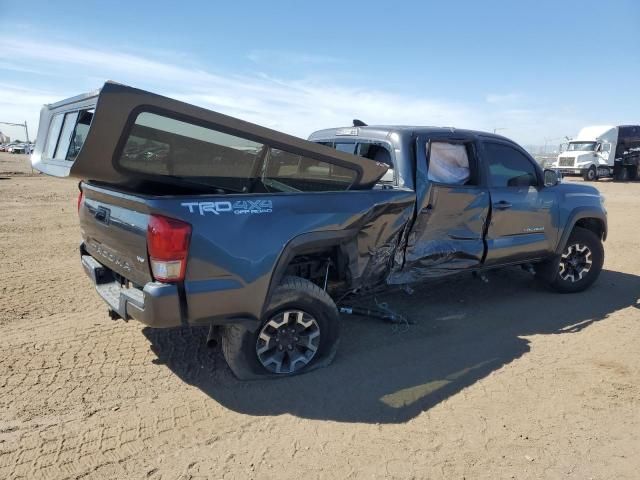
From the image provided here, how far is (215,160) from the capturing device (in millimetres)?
3238

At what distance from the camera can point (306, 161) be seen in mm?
3594

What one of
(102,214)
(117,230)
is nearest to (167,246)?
(117,230)

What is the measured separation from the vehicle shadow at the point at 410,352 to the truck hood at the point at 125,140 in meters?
1.49

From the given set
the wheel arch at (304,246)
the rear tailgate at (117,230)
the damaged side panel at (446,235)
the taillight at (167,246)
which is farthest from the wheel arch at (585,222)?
the rear tailgate at (117,230)

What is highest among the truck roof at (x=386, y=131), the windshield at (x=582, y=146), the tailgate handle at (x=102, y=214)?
the windshield at (x=582, y=146)

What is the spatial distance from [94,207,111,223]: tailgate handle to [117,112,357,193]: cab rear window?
1.82 feet

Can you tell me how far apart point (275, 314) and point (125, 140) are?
1553mm

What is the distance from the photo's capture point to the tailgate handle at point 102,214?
336 cm

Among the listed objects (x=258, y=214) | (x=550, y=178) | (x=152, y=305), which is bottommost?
(x=152, y=305)

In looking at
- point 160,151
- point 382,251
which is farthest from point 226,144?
point 382,251

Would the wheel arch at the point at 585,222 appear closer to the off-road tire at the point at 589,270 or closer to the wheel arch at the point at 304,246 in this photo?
the off-road tire at the point at 589,270

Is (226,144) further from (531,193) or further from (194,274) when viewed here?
(531,193)

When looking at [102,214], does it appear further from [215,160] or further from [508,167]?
[508,167]

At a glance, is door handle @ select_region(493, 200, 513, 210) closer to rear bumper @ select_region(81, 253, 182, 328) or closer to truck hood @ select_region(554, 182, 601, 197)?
truck hood @ select_region(554, 182, 601, 197)
